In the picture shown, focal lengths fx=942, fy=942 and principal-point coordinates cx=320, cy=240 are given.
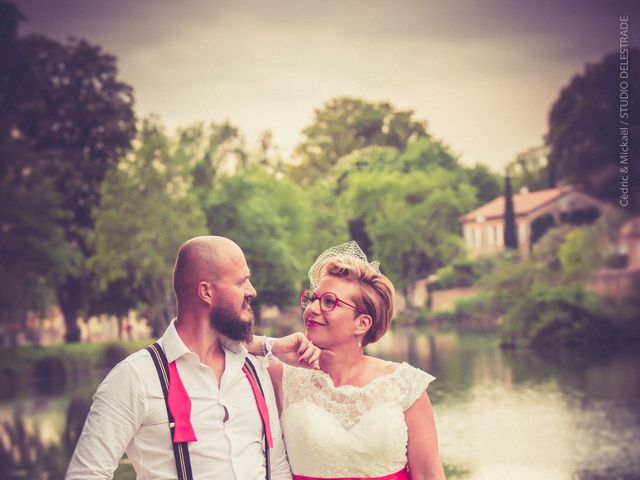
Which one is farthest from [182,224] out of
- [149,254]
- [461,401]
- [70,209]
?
[461,401]

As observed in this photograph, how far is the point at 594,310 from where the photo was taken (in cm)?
2678

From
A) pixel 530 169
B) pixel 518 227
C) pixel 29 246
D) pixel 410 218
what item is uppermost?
pixel 530 169

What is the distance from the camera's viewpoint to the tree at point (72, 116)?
88.5 ft

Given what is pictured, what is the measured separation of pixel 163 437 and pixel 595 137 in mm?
28463

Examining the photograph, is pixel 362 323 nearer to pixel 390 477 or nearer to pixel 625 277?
pixel 390 477

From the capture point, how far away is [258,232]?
95.9 feet

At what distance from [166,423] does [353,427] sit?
0.65m

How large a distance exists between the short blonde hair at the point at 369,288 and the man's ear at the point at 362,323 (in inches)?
0.5

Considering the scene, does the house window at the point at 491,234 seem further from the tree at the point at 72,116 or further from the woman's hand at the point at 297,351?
the woman's hand at the point at 297,351

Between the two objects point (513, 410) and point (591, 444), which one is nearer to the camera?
point (591, 444)

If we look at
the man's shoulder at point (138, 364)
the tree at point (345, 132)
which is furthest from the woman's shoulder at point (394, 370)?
the tree at point (345, 132)

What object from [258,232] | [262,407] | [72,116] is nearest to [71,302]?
[72,116]

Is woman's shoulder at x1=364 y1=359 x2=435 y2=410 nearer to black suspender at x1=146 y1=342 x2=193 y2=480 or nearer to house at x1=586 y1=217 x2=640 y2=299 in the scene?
black suspender at x1=146 y1=342 x2=193 y2=480

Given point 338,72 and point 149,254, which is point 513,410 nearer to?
point 149,254
